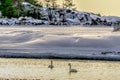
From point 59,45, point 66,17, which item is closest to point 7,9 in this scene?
point 66,17

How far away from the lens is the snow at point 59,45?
40500 millimetres

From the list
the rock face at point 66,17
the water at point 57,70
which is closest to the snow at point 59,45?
the water at point 57,70

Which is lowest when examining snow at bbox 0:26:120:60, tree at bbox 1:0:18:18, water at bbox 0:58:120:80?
tree at bbox 1:0:18:18

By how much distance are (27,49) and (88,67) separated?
9253 mm

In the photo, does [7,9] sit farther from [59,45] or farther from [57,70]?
[57,70]

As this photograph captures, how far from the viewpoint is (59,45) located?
148 feet

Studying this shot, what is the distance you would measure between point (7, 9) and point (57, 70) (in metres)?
53.3

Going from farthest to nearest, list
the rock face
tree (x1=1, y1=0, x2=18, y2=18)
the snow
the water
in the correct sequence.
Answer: tree (x1=1, y1=0, x2=18, y2=18) < the rock face < the snow < the water

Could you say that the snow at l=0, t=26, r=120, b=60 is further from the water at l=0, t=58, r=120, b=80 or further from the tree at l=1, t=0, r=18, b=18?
the tree at l=1, t=0, r=18, b=18

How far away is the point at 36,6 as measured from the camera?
310ft

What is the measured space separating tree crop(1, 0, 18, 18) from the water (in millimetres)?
45697

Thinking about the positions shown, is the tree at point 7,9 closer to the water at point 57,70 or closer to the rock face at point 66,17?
the rock face at point 66,17

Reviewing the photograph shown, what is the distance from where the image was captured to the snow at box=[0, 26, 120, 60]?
40.5m

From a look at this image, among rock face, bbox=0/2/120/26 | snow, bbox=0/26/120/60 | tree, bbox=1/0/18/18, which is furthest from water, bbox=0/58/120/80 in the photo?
tree, bbox=1/0/18/18
